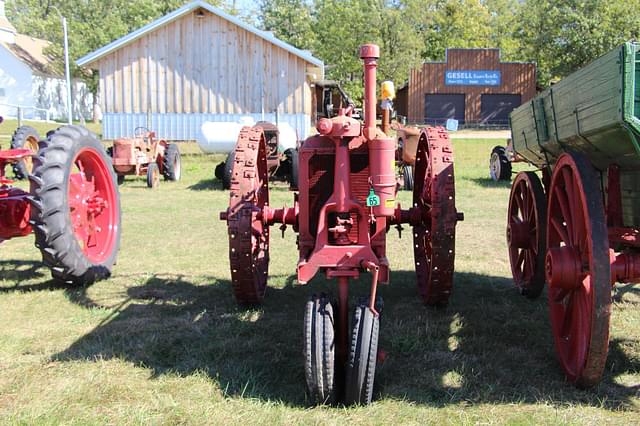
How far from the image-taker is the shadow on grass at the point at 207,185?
13.8 m

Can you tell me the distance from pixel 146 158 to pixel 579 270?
41.6 feet

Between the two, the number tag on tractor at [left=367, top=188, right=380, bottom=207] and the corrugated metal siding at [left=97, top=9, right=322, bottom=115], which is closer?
the number tag on tractor at [left=367, top=188, right=380, bottom=207]

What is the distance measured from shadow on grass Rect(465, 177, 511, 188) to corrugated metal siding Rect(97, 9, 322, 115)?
8261 millimetres

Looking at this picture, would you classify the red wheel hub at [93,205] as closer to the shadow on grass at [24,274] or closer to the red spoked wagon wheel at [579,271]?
the shadow on grass at [24,274]

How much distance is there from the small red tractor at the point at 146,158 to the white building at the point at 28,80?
28.5 meters

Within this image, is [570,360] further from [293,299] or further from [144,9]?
[144,9]

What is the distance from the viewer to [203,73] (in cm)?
2147

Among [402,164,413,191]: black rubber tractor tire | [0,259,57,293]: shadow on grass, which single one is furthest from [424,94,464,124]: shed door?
[0,259,57,293]: shadow on grass

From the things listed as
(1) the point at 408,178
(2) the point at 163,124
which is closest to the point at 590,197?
(1) the point at 408,178

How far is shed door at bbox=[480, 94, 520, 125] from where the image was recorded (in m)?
39.9

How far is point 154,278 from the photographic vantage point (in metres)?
5.89

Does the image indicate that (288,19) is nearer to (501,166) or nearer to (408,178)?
(501,166)

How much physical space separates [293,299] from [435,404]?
2124 mm

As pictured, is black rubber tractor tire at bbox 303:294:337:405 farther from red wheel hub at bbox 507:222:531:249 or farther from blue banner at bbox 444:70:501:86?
blue banner at bbox 444:70:501:86
